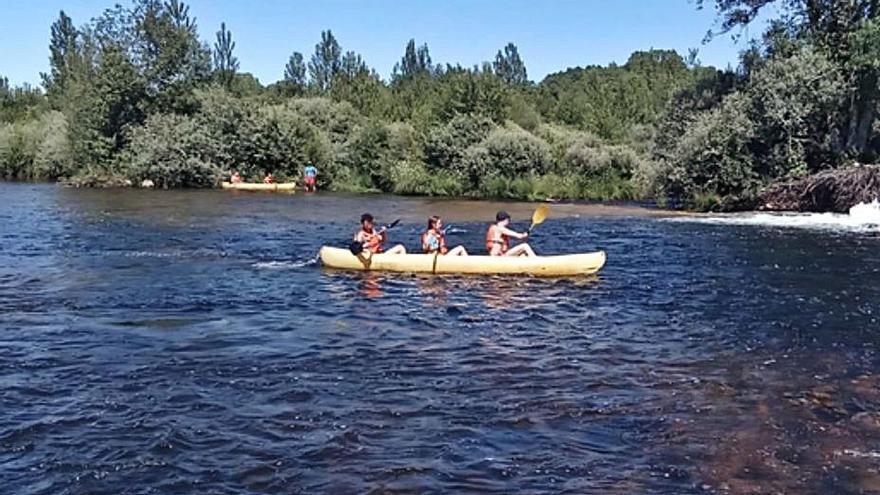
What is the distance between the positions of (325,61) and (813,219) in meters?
61.8

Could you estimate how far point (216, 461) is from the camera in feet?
23.6

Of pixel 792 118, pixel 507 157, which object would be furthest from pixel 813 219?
pixel 507 157

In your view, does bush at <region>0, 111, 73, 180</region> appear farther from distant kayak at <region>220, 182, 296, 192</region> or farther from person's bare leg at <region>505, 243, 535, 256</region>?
person's bare leg at <region>505, 243, 535, 256</region>

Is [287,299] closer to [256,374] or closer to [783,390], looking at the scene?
[256,374]

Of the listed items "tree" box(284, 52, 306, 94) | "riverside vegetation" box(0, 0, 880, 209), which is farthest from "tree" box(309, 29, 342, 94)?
"riverside vegetation" box(0, 0, 880, 209)

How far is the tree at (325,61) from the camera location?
8281cm

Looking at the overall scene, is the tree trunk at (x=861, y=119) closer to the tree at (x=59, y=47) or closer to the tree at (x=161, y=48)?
the tree at (x=161, y=48)

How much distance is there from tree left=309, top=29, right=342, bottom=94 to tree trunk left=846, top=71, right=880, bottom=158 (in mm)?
57291

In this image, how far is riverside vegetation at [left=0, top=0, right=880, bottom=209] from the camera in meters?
31.2

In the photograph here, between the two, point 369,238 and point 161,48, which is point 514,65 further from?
point 369,238

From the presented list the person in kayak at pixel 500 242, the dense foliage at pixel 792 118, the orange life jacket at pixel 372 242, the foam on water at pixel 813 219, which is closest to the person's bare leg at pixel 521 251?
the person in kayak at pixel 500 242

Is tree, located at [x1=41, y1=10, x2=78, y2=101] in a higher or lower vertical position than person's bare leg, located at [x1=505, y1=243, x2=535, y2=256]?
higher

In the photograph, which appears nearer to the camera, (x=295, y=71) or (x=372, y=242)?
(x=372, y=242)

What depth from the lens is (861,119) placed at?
105 ft
